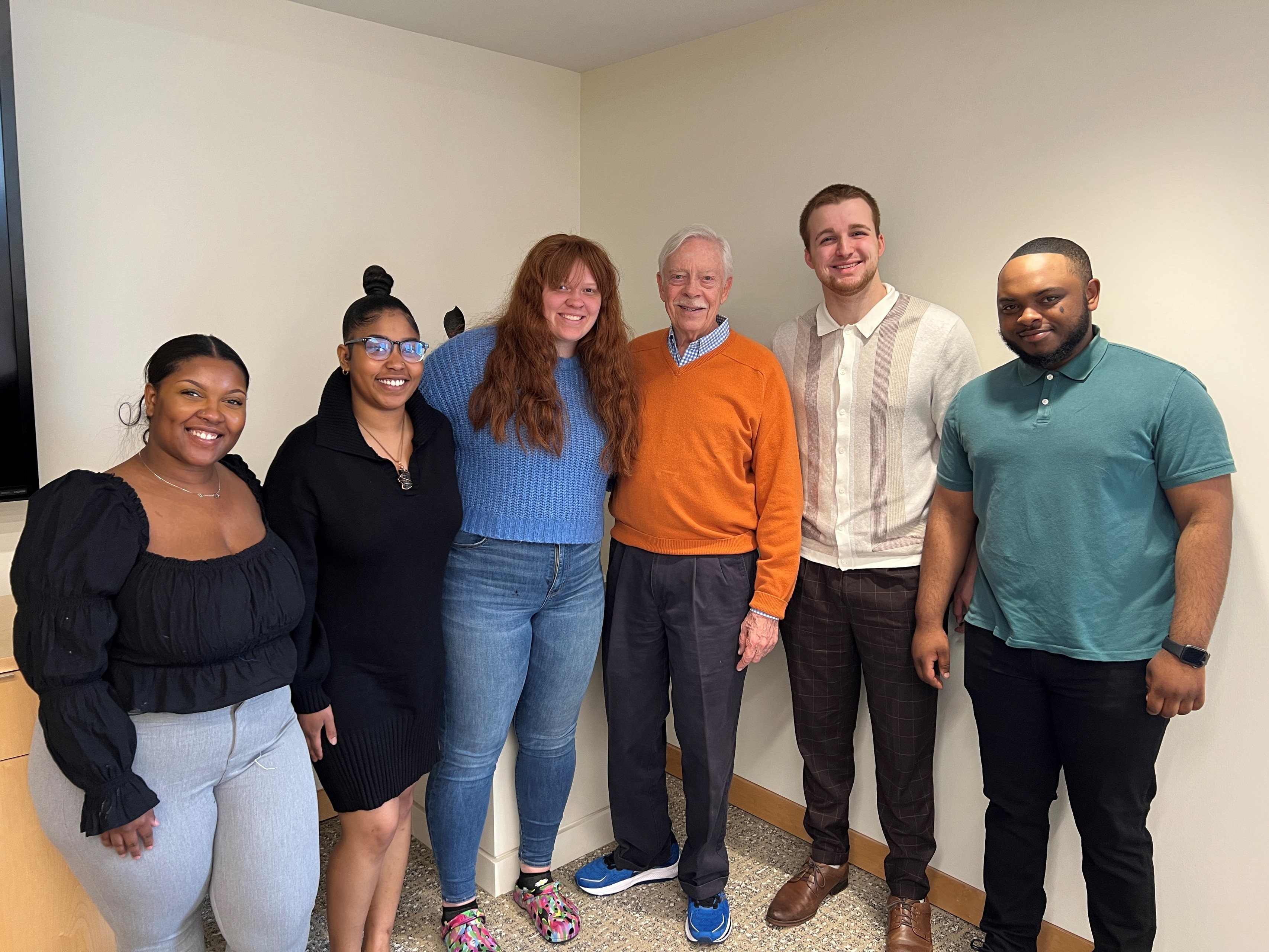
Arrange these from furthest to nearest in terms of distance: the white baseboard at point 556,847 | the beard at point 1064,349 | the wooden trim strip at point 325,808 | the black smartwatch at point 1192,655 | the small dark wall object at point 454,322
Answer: the wooden trim strip at point 325,808
the small dark wall object at point 454,322
the white baseboard at point 556,847
the beard at point 1064,349
the black smartwatch at point 1192,655

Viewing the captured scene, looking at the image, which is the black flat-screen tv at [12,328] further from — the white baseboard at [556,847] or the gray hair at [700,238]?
the gray hair at [700,238]

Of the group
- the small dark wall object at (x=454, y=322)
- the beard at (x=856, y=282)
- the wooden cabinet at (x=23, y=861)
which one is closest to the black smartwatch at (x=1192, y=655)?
the beard at (x=856, y=282)

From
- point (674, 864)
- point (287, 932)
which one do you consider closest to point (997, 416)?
point (674, 864)

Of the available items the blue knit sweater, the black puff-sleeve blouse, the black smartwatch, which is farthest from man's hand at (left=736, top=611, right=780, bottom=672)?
the black puff-sleeve blouse

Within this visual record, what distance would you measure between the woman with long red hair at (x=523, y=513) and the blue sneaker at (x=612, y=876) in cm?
23

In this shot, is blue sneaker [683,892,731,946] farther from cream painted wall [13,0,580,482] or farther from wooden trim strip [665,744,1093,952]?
cream painted wall [13,0,580,482]

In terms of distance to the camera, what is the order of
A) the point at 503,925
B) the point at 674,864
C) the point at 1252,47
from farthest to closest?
the point at 674,864 → the point at 503,925 → the point at 1252,47

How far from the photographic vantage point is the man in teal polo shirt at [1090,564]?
171 centimetres

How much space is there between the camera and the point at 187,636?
1.41 meters

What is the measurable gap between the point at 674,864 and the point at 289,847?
1.31 m

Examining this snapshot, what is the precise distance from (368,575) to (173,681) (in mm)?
425

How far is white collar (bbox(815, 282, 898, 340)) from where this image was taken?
7.23 ft

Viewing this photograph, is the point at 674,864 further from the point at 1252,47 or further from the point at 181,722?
the point at 1252,47

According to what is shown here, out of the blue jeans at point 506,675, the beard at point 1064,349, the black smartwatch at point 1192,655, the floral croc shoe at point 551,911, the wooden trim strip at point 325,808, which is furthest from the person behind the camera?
the wooden trim strip at point 325,808
